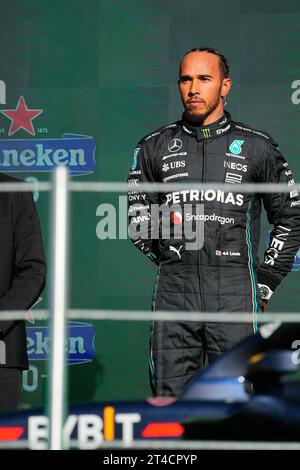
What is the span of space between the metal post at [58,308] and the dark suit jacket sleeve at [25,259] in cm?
44

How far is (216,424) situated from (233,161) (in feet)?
3.61

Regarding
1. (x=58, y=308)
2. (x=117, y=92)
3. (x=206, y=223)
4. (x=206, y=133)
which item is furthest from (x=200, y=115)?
(x=58, y=308)

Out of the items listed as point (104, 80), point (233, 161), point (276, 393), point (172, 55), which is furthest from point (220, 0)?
point (276, 393)

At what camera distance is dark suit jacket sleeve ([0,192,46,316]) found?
11.3 ft

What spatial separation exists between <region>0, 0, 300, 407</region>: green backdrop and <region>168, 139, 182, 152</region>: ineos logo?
36.2 inches

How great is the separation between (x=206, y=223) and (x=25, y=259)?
0.68 meters

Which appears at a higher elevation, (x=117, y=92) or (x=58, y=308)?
(x=117, y=92)

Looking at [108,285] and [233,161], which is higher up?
[233,161]

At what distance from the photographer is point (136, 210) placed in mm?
3945

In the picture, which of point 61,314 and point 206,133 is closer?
point 61,314

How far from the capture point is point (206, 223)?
3.83 m

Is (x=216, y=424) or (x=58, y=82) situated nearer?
(x=216, y=424)

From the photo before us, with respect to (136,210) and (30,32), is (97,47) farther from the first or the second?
(136,210)

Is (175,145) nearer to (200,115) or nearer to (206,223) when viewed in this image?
(200,115)
